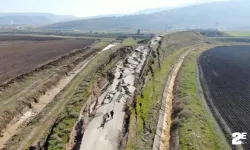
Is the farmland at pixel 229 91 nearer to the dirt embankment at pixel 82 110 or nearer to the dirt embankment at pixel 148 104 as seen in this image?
the dirt embankment at pixel 148 104

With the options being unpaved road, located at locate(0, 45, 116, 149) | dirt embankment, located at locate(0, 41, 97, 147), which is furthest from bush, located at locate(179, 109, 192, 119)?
dirt embankment, located at locate(0, 41, 97, 147)

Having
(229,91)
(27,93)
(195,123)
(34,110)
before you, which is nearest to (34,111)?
(34,110)

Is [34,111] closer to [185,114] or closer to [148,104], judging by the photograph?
[148,104]

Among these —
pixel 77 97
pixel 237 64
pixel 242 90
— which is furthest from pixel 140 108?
pixel 237 64

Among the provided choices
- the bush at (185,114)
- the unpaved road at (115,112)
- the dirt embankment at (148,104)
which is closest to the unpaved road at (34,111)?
the unpaved road at (115,112)

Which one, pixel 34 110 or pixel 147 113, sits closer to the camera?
pixel 147 113

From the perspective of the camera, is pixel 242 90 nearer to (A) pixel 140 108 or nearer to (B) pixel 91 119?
(A) pixel 140 108
